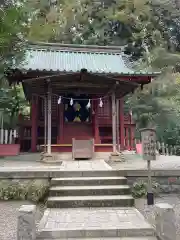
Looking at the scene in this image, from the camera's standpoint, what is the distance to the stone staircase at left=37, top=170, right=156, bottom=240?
14.4 ft

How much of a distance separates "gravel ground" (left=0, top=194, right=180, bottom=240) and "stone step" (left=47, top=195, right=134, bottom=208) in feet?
0.89

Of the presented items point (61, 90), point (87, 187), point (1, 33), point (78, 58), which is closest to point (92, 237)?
point (87, 187)

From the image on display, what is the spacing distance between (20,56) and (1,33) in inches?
134

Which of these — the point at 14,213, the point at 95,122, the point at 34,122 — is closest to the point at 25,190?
the point at 14,213

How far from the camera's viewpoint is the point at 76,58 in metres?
15.0

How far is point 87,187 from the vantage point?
6.17 metres

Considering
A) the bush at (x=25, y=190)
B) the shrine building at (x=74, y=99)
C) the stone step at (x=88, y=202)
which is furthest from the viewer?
the shrine building at (x=74, y=99)

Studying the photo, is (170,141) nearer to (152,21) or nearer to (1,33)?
(152,21)

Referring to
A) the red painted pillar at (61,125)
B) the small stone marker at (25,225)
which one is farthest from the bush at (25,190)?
the red painted pillar at (61,125)

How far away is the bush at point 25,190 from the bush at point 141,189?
6.62 ft

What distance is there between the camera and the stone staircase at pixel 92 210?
4387 mm

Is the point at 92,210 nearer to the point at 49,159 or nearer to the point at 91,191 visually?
the point at 91,191

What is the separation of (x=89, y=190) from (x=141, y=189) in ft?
4.32

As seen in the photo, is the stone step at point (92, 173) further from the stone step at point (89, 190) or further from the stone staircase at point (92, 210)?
the stone step at point (89, 190)
